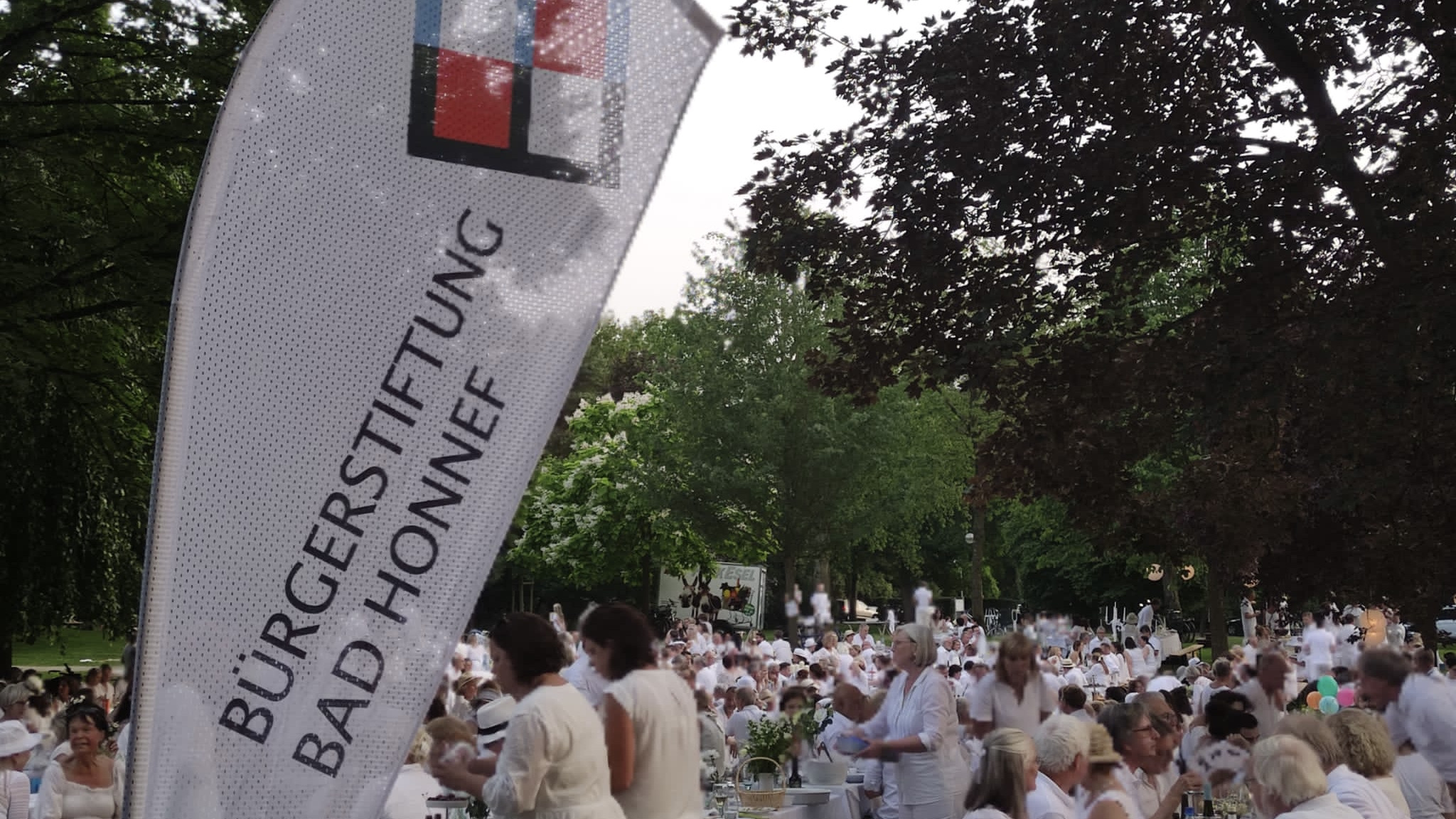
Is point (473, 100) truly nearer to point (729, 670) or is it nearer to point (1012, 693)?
point (1012, 693)

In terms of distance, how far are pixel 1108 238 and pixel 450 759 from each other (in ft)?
26.0

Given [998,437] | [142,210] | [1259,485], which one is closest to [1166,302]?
[1259,485]

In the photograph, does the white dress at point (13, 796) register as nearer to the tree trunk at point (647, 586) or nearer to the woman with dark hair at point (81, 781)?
the woman with dark hair at point (81, 781)

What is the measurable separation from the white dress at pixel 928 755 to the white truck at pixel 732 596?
38853 mm

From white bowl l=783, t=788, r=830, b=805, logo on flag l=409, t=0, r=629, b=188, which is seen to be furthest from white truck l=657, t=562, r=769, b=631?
logo on flag l=409, t=0, r=629, b=188

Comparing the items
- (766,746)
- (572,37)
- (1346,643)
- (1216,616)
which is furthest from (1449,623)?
(572,37)

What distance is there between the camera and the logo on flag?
10.1 ft

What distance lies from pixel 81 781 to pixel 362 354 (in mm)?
5427

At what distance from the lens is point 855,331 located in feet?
39.3

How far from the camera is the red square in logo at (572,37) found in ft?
10.3

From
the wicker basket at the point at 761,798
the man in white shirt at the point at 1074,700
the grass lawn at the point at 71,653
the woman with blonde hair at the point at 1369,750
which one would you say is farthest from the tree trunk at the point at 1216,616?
the grass lawn at the point at 71,653

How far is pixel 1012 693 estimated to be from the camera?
7.84 meters

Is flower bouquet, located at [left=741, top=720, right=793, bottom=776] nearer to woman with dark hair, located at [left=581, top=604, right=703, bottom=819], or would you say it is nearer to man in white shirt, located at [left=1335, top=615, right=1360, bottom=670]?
woman with dark hair, located at [left=581, top=604, right=703, bottom=819]

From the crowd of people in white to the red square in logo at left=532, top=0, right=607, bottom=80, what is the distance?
5.91 ft
